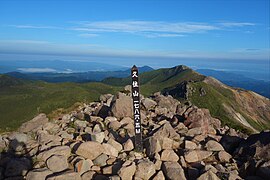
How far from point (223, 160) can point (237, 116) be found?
102 meters

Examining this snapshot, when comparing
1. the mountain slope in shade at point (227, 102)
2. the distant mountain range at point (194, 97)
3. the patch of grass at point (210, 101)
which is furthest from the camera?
the mountain slope in shade at point (227, 102)

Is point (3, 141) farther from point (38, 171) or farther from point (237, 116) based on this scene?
point (237, 116)

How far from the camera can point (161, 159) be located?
55.3 feet

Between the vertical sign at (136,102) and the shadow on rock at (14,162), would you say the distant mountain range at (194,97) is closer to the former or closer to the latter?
the shadow on rock at (14,162)

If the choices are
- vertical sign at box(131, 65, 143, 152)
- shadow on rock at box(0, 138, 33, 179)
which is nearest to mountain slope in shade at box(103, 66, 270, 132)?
vertical sign at box(131, 65, 143, 152)

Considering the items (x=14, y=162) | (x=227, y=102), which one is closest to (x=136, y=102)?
(x=14, y=162)

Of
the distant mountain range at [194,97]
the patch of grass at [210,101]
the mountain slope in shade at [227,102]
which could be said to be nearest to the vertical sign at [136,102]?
the distant mountain range at [194,97]

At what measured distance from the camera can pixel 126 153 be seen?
17469mm

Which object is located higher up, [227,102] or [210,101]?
[210,101]

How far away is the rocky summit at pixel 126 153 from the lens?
14906 millimetres

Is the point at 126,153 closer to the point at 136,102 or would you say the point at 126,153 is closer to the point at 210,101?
the point at 136,102

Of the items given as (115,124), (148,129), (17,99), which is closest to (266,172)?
(148,129)

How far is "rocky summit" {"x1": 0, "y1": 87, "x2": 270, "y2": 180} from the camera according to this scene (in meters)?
14.9

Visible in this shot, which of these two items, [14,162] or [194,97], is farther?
[194,97]
